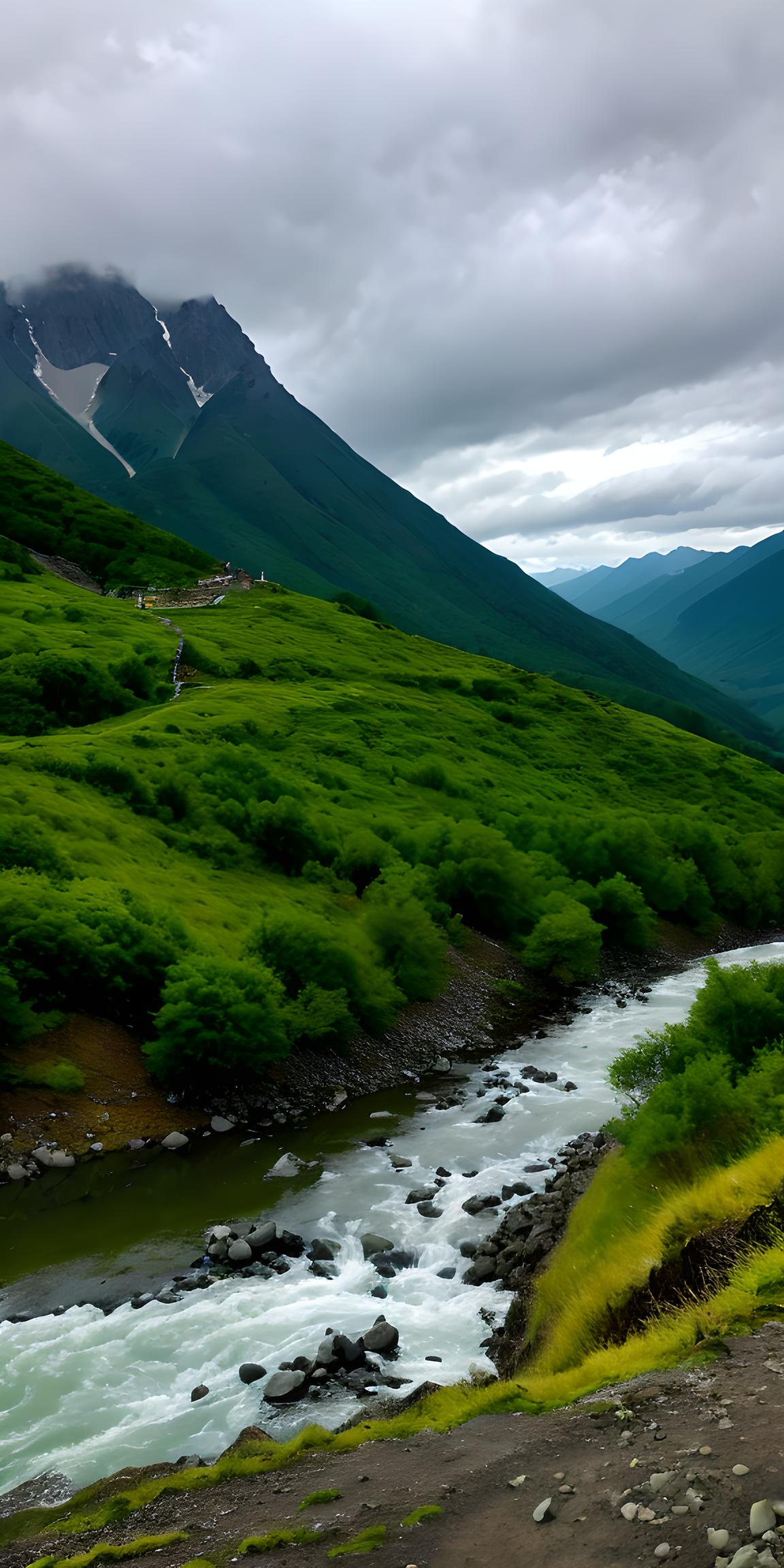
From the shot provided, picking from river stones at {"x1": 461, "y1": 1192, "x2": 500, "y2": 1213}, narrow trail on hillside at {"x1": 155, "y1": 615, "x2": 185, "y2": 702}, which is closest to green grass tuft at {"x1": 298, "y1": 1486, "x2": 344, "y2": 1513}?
river stones at {"x1": 461, "y1": 1192, "x2": 500, "y2": 1213}

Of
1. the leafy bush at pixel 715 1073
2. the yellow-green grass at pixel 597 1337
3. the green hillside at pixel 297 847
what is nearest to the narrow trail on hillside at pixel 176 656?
the green hillside at pixel 297 847

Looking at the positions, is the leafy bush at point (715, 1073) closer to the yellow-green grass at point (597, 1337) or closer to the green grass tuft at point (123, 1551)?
the yellow-green grass at point (597, 1337)

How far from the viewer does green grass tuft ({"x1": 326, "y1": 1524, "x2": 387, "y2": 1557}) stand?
11812mm

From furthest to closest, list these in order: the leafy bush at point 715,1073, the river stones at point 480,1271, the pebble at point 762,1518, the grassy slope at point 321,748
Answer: the grassy slope at point 321,748, the river stones at point 480,1271, the leafy bush at point 715,1073, the pebble at point 762,1518

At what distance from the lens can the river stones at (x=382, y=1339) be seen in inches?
883

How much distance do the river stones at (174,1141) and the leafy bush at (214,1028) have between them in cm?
331

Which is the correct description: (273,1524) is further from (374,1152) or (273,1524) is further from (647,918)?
(647,918)

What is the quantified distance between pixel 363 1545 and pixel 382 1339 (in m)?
11.4

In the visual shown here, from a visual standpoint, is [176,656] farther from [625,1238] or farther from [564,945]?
[625,1238]

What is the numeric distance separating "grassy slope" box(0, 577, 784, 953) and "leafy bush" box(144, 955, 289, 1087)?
22.8 feet

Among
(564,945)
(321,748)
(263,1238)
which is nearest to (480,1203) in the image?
(263,1238)

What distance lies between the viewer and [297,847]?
2491 inches

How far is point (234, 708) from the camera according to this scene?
95.1m

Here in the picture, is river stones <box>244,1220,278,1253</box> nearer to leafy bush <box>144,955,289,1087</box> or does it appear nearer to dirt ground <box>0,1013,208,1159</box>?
dirt ground <box>0,1013,208,1159</box>
